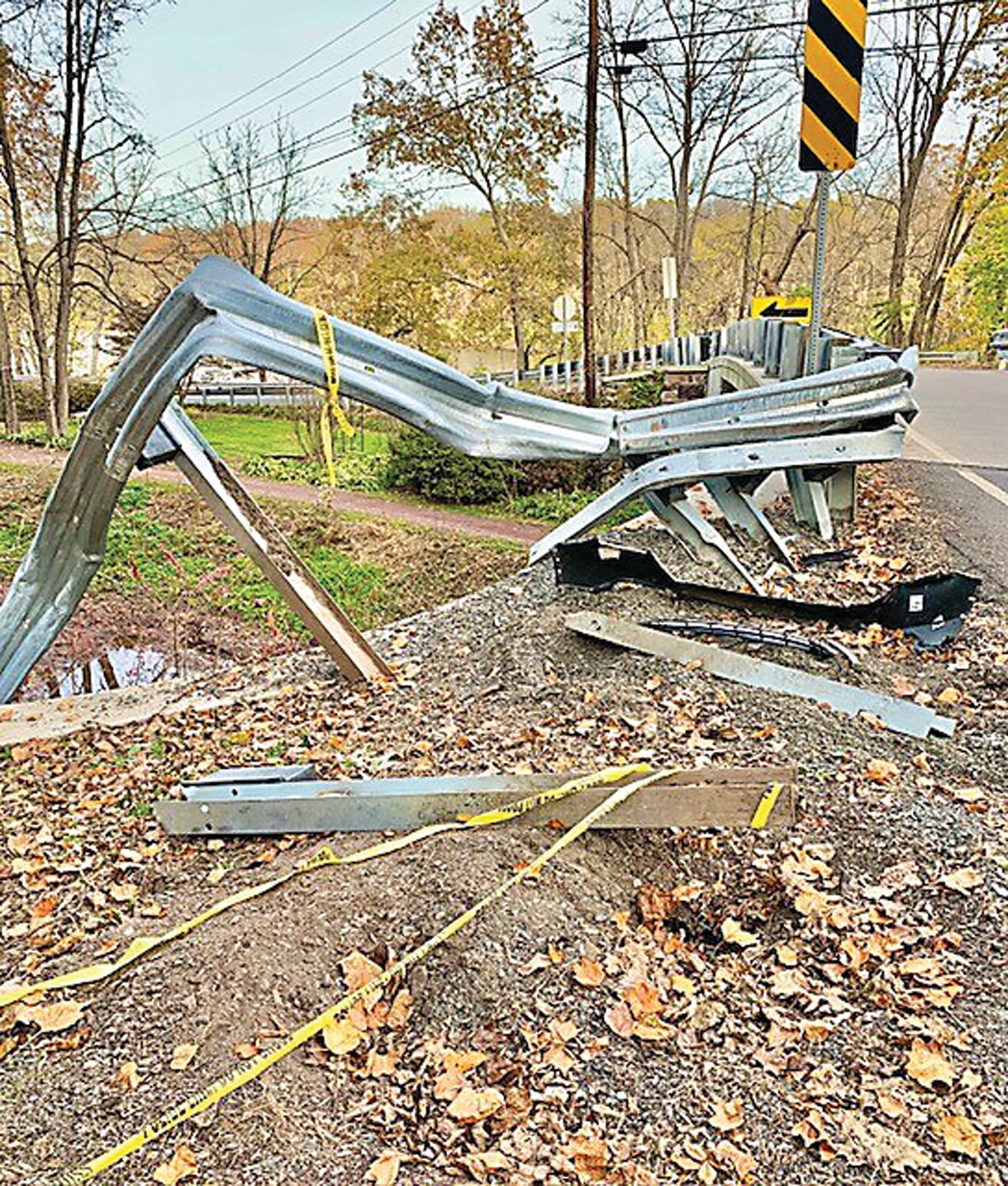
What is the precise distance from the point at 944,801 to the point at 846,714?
0.69 m

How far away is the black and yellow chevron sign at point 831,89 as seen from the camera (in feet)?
21.0

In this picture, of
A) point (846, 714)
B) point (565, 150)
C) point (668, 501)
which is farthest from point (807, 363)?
point (565, 150)

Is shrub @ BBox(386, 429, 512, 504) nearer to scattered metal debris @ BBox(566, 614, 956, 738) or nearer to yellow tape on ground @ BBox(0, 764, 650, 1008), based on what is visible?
scattered metal debris @ BBox(566, 614, 956, 738)

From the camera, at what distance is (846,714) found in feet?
14.1

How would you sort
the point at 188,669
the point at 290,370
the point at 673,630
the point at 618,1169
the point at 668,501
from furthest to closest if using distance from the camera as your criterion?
1. the point at 188,669
2. the point at 668,501
3. the point at 673,630
4. the point at 290,370
5. the point at 618,1169

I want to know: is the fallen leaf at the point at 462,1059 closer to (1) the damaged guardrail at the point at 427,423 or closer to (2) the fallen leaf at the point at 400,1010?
(2) the fallen leaf at the point at 400,1010

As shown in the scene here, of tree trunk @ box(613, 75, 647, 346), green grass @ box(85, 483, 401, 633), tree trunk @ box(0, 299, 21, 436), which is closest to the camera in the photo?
green grass @ box(85, 483, 401, 633)

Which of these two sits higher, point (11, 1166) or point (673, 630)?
point (673, 630)

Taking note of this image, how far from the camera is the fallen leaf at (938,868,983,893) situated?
3.15 meters

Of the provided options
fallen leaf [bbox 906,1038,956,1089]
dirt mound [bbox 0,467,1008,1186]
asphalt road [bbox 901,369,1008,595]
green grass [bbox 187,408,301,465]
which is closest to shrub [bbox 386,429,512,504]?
green grass [bbox 187,408,301,465]

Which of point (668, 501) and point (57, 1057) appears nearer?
point (57, 1057)

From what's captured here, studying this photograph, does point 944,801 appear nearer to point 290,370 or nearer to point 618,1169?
point 618,1169

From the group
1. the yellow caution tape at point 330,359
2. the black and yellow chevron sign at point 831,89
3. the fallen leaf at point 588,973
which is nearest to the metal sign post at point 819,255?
the black and yellow chevron sign at point 831,89

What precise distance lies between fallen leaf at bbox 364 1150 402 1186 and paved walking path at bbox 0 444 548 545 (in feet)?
29.2
